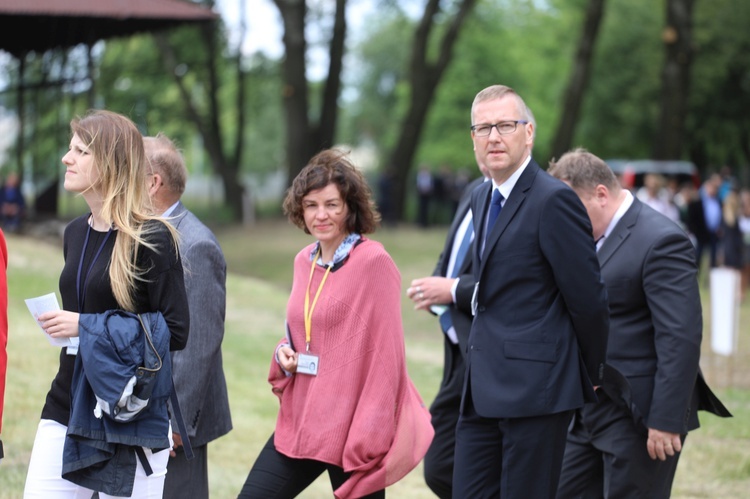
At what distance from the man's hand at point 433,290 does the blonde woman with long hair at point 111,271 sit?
6.20ft

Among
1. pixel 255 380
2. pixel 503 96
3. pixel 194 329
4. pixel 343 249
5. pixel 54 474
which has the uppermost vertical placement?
pixel 503 96

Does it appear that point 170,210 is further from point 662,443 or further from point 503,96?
point 662,443

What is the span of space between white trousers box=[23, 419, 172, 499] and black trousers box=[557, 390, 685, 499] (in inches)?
91.2

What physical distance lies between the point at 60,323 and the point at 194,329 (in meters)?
0.97

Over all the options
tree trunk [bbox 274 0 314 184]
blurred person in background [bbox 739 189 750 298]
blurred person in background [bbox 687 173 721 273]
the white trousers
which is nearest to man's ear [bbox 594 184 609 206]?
the white trousers

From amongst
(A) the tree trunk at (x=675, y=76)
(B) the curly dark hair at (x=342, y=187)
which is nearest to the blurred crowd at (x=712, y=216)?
(A) the tree trunk at (x=675, y=76)

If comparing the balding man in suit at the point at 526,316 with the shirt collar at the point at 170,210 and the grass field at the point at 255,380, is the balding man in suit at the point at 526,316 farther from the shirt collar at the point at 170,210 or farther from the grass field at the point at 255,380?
the grass field at the point at 255,380

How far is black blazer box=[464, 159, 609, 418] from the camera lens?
14.6ft

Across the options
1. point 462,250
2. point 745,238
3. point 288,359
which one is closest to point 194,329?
point 288,359

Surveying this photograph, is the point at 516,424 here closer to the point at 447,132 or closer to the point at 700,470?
the point at 700,470

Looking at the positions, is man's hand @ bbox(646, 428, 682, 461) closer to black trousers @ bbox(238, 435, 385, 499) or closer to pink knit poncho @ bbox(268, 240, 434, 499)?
pink knit poncho @ bbox(268, 240, 434, 499)

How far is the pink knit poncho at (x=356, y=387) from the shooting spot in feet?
15.3

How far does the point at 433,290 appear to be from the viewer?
5691mm

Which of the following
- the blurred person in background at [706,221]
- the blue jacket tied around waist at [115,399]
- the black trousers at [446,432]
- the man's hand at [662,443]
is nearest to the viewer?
the blue jacket tied around waist at [115,399]
